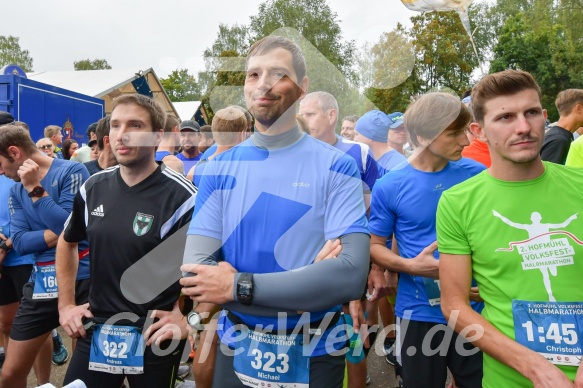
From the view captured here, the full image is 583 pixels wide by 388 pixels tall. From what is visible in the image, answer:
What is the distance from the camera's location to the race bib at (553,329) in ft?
5.29

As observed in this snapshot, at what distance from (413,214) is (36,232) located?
2.47 m

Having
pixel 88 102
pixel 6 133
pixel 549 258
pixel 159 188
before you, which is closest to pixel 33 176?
pixel 6 133

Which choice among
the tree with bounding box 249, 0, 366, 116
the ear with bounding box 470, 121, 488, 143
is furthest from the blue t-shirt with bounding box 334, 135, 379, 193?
the ear with bounding box 470, 121, 488, 143

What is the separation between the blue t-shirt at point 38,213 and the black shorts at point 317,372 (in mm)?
1569

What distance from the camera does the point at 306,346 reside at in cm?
177

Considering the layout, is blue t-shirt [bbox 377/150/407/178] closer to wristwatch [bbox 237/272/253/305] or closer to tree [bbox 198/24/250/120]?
tree [bbox 198/24/250/120]

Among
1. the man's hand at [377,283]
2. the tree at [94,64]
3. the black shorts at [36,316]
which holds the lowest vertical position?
the black shorts at [36,316]

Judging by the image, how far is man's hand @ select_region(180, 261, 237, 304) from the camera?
5.39 ft

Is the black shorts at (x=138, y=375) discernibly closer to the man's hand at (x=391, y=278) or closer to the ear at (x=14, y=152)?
the man's hand at (x=391, y=278)

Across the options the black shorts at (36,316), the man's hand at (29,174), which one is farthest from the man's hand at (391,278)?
the man's hand at (29,174)

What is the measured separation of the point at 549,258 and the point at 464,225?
1.03 ft

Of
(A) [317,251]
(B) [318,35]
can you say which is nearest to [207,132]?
(B) [318,35]

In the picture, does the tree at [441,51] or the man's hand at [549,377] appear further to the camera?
the tree at [441,51]

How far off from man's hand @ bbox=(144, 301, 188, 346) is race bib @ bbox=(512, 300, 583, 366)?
1.47 meters
